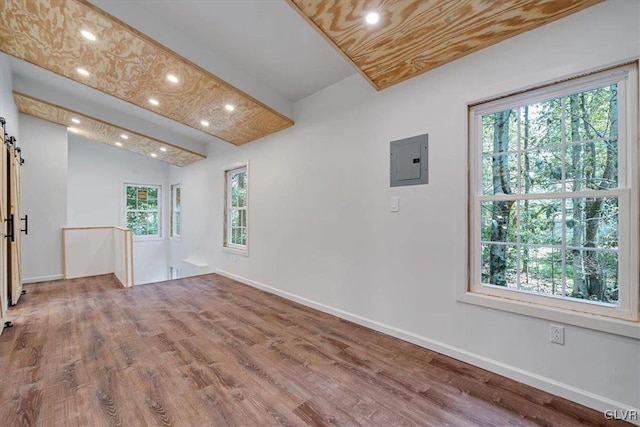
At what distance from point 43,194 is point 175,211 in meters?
2.83

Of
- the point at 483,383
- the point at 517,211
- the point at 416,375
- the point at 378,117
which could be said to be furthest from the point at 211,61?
the point at 483,383

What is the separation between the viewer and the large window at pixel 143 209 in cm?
715

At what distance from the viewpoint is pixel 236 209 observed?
5117mm

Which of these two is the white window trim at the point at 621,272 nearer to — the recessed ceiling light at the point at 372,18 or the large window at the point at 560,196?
the large window at the point at 560,196

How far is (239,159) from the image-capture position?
4844 millimetres

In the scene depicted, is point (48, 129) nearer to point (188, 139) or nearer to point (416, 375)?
point (188, 139)

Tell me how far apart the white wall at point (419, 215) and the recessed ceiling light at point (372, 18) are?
752 millimetres

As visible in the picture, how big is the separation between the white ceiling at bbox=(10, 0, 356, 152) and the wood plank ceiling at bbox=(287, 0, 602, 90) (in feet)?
1.44

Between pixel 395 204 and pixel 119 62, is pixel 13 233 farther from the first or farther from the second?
pixel 395 204

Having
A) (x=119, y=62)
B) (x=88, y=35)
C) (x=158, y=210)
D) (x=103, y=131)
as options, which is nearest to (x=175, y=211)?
(x=158, y=210)

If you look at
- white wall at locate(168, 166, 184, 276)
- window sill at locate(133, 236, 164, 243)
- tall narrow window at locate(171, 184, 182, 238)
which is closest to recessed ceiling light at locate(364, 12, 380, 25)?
white wall at locate(168, 166, 184, 276)

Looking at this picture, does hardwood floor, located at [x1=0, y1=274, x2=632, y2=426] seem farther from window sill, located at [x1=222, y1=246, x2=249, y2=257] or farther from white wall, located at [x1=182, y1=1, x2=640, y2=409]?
window sill, located at [x1=222, y1=246, x2=249, y2=257]

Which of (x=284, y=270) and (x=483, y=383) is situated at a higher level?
(x=284, y=270)

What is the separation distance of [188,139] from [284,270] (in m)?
3.59
